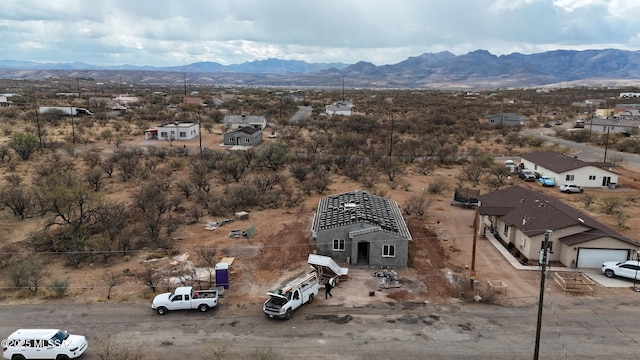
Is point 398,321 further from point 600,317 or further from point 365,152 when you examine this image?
point 365,152

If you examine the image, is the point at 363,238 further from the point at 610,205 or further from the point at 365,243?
the point at 610,205

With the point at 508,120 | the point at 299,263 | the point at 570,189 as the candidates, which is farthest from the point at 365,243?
the point at 508,120

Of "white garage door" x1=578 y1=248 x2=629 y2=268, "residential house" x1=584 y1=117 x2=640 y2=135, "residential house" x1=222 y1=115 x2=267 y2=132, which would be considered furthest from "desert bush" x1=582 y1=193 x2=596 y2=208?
"residential house" x1=222 y1=115 x2=267 y2=132

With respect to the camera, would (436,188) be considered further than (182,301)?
Yes

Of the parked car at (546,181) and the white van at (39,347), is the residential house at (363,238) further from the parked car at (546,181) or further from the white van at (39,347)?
the parked car at (546,181)

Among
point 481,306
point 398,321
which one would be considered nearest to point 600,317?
point 481,306

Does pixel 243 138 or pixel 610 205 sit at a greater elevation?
pixel 243 138

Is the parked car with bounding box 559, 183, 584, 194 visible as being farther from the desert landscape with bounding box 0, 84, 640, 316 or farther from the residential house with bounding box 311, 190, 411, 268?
the residential house with bounding box 311, 190, 411, 268
